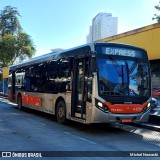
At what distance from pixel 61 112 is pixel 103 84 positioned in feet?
10.6

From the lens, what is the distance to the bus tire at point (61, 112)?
1390 cm

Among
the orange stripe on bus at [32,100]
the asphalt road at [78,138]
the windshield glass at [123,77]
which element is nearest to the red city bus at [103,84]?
the windshield glass at [123,77]

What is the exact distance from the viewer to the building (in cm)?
4900

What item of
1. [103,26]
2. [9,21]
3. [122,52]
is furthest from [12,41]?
[122,52]

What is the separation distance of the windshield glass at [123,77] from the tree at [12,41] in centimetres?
4689

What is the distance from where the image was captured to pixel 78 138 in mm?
10992

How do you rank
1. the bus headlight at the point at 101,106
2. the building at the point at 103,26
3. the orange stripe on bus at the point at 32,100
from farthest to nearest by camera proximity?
the building at the point at 103,26
the orange stripe on bus at the point at 32,100
the bus headlight at the point at 101,106

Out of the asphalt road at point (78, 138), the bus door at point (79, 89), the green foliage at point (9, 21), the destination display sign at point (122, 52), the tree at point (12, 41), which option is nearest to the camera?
the asphalt road at point (78, 138)

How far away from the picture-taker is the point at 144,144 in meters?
10.3

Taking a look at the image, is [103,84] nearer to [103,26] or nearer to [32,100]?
[32,100]

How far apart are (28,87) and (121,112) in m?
8.64

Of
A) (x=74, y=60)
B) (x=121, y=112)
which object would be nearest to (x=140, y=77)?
(x=121, y=112)

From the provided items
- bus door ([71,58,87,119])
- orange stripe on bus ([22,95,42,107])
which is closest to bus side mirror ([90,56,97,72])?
bus door ([71,58,87,119])

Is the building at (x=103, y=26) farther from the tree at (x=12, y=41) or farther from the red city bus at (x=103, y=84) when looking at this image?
the red city bus at (x=103, y=84)
